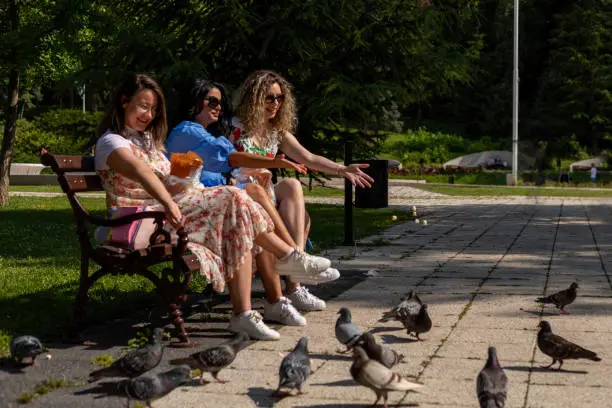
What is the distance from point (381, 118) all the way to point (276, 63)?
6.94ft

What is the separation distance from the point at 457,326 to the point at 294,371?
211 centimetres

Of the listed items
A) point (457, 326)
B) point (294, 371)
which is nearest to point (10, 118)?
point (457, 326)

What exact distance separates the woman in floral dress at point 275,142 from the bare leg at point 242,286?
793mm

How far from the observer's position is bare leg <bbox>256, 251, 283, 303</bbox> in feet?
19.1

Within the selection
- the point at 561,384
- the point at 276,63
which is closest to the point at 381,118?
the point at 276,63

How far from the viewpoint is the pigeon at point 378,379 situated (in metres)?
3.77

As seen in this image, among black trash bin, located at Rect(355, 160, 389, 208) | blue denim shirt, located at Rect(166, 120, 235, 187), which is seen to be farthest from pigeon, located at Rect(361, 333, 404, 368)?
black trash bin, located at Rect(355, 160, 389, 208)

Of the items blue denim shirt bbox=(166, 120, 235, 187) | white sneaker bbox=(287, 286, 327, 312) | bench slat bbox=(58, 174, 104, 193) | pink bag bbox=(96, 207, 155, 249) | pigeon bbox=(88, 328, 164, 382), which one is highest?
blue denim shirt bbox=(166, 120, 235, 187)

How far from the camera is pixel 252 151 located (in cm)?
634

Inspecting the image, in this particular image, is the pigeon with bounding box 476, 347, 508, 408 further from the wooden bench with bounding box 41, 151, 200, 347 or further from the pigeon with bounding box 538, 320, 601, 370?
the wooden bench with bounding box 41, 151, 200, 347

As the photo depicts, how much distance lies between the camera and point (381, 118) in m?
15.1

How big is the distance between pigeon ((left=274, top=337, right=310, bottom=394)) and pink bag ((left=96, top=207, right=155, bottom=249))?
159 cm

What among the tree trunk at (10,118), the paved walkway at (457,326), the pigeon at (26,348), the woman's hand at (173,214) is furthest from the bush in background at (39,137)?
the pigeon at (26,348)

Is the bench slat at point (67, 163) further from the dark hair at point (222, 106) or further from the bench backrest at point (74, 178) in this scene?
the dark hair at point (222, 106)
